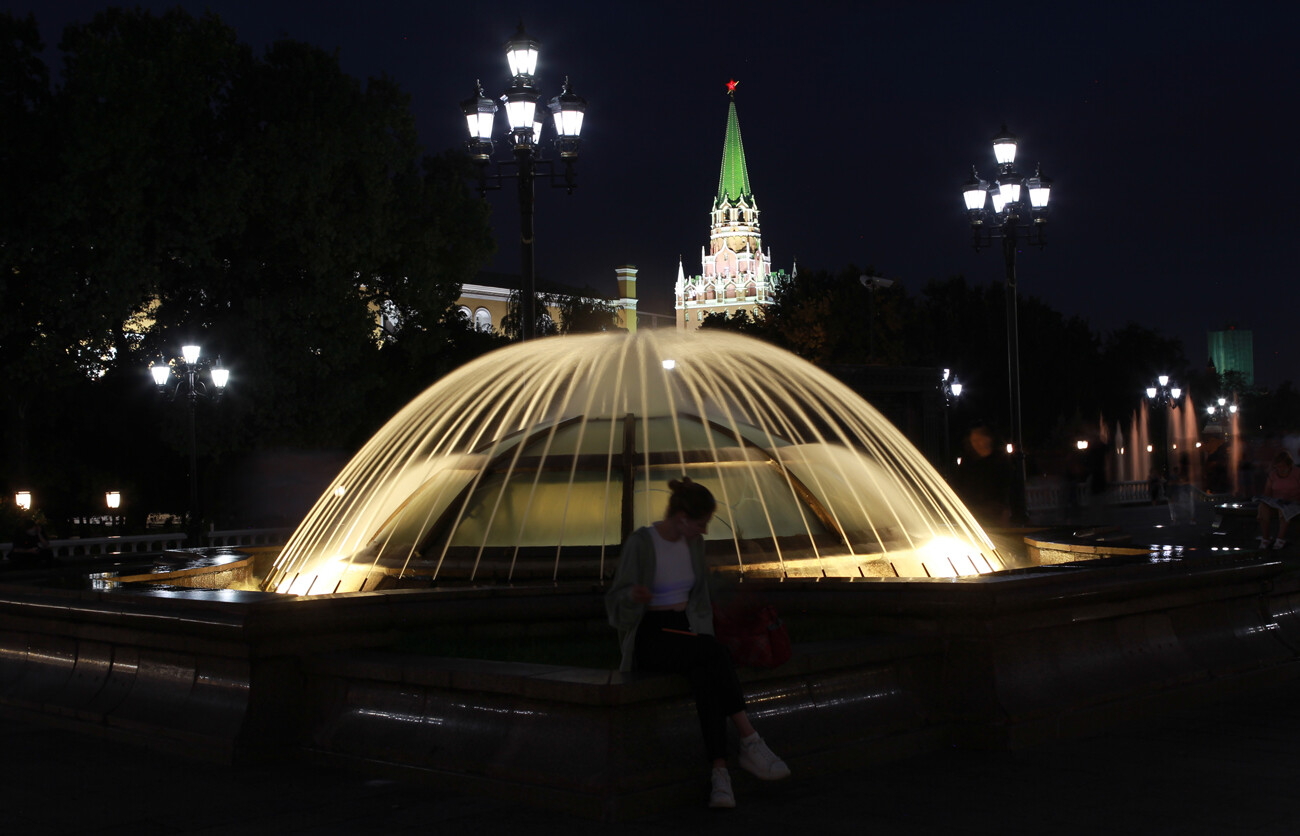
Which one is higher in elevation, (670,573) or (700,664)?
(670,573)

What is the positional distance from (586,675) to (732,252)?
599 feet

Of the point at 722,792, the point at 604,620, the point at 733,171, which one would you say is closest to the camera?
the point at 722,792

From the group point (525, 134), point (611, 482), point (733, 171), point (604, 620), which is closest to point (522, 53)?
point (525, 134)

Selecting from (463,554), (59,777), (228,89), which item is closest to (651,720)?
(59,777)

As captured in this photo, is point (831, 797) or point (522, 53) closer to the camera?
point (831, 797)

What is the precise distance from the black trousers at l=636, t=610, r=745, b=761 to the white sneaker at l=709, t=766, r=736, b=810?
66mm

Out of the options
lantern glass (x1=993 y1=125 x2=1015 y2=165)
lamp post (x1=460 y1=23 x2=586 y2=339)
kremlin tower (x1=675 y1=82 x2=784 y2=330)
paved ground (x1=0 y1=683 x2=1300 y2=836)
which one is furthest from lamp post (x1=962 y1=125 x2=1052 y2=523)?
kremlin tower (x1=675 y1=82 x2=784 y2=330)

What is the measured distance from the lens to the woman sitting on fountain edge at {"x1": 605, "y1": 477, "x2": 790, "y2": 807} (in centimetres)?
557

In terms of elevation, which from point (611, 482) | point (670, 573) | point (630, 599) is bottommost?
point (630, 599)

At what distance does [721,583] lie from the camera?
629 centimetres

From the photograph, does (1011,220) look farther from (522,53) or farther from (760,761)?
(760,761)

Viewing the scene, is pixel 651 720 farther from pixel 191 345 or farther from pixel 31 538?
pixel 191 345

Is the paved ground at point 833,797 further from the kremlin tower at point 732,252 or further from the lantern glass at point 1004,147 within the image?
the kremlin tower at point 732,252

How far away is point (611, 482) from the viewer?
10.2 m
